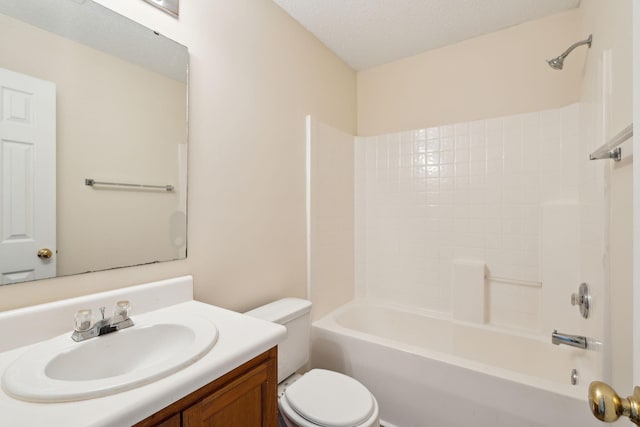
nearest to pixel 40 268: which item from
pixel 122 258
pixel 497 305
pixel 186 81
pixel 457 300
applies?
pixel 122 258

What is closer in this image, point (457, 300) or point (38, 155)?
point (38, 155)

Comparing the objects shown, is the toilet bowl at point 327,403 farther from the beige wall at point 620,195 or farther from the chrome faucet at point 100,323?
the beige wall at point 620,195

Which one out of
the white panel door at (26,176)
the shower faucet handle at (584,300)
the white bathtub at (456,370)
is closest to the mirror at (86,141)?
the white panel door at (26,176)

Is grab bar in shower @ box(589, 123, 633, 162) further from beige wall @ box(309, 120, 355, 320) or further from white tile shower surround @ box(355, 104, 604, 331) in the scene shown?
beige wall @ box(309, 120, 355, 320)

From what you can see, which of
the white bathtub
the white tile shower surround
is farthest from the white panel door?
the white tile shower surround

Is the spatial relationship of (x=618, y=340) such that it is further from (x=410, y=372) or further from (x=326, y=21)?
(x=326, y=21)

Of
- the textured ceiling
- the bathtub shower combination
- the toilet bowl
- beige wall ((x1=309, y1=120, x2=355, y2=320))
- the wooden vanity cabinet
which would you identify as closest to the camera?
the wooden vanity cabinet

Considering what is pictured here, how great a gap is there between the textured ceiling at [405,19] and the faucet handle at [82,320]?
1.87 metres

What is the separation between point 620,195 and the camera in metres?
1.01

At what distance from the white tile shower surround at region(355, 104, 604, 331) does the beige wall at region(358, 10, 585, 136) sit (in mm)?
120

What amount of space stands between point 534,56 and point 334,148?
148 centimetres

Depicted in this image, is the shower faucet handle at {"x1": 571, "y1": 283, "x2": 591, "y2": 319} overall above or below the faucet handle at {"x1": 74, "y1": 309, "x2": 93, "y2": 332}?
below

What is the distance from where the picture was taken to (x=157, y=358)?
975mm

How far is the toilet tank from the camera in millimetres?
1516
